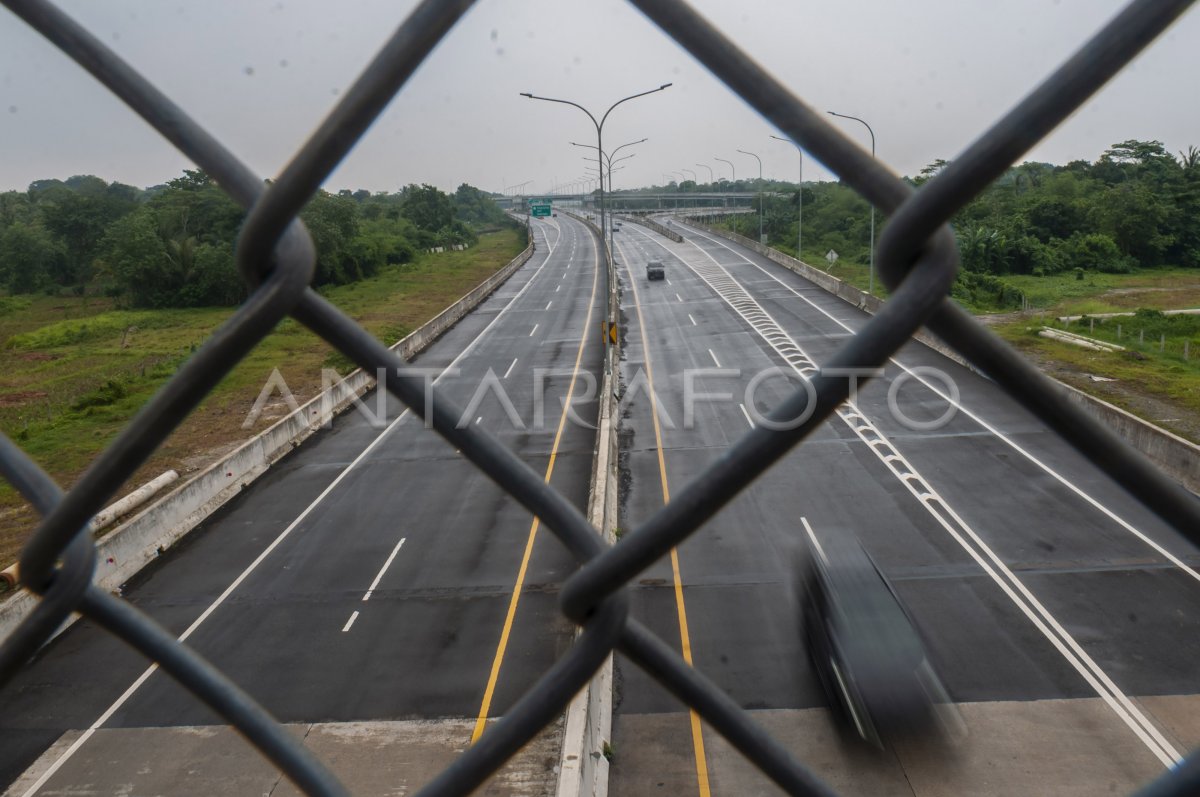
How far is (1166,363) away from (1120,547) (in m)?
14.1

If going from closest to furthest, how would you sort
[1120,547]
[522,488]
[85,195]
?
1. [522,488]
2. [1120,547]
3. [85,195]

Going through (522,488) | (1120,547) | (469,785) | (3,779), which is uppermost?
(522,488)

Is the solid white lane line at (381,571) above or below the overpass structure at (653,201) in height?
below

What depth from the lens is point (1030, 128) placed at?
81cm

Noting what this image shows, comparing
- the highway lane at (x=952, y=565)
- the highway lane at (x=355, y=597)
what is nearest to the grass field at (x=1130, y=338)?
the highway lane at (x=952, y=565)

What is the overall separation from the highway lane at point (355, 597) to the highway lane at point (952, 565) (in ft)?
5.84

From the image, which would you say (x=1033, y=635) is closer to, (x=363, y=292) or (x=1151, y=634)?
(x=1151, y=634)

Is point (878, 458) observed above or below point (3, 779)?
above

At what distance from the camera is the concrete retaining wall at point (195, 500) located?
45.8 ft

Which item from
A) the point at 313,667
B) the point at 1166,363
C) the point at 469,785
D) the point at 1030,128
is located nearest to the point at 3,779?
the point at 313,667

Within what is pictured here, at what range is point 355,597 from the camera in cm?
1320

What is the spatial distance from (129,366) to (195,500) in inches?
803

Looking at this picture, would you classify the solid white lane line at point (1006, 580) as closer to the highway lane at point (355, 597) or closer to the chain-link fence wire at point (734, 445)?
the chain-link fence wire at point (734, 445)

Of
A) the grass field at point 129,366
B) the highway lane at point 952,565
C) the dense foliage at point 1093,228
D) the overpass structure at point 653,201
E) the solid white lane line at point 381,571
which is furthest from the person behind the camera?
the overpass structure at point 653,201
